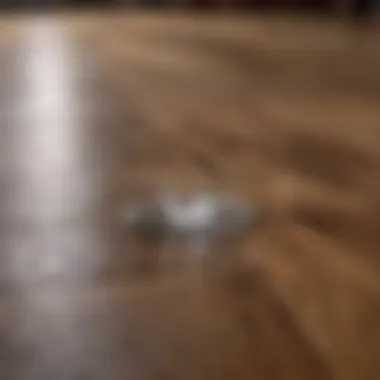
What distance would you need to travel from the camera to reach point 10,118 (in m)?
0.70

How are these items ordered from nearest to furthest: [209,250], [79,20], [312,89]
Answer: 1. [209,250]
2. [312,89]
3. [79,20]

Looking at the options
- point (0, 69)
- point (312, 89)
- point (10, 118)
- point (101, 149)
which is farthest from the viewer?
point (0, 69)

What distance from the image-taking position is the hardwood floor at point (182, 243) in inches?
10.9

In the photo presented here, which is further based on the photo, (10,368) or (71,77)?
(71,77)

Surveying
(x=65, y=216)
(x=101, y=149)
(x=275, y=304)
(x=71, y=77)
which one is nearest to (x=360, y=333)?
(x=275, y=304)

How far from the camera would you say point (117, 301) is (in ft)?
1.02

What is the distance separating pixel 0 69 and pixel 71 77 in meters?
0.11

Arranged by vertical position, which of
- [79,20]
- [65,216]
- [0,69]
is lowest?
[79,20]

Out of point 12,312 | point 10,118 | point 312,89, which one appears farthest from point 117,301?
point 312,89

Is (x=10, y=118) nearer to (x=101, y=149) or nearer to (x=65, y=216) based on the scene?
(x=101, y=149)

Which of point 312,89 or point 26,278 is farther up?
point 26,278

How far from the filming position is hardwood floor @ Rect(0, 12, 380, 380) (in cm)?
28

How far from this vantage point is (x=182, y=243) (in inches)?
14.9

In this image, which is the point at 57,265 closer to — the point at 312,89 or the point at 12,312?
the point at 12,312
